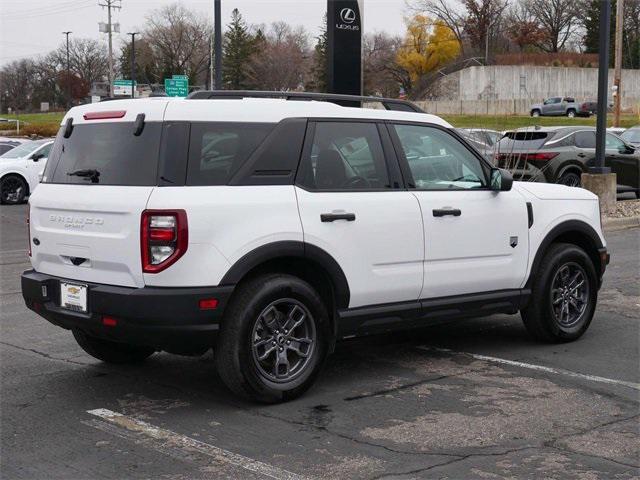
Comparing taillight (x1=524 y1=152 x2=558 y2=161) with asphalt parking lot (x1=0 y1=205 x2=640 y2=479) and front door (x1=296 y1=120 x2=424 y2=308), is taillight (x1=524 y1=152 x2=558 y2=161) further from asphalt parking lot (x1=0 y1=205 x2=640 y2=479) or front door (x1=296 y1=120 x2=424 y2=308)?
front door (x1=296 y1=120 x2=424 y2=308)

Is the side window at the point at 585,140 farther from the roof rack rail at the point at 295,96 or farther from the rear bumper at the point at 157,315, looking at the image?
the rear bumper at the point at 157,315

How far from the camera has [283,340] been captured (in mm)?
5648

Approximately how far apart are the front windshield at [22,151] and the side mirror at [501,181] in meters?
18.2

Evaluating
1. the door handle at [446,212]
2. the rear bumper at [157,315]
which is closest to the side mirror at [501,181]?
the door handle at [446,212]

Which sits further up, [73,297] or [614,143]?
[614,143]

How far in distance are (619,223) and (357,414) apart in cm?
1245

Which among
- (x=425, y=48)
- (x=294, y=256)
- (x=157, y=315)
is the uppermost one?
(x=425, y=48)

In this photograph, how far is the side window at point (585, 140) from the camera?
1931 cm

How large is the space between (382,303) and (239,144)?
149 centimetres

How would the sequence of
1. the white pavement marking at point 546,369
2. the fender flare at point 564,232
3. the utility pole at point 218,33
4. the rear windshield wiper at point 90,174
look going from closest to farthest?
the rear windshield wiper at point 90,174 < the white pavement marking at point 546,369 < the fender flare at point 564,232 < the utility pole at point 218,33

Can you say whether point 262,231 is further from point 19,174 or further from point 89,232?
point 19,174

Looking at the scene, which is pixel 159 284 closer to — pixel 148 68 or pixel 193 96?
pixel 193 96

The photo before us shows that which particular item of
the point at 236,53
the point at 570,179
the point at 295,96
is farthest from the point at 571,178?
the point at 236,53

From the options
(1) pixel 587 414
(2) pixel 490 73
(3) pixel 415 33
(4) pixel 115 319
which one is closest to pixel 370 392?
(1) pixel 587 414
